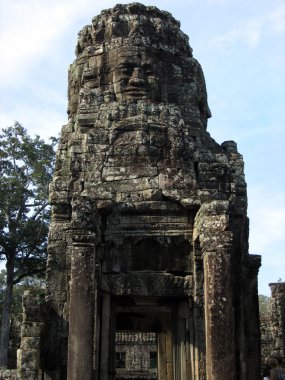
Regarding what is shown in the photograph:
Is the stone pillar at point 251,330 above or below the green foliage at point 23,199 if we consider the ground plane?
below

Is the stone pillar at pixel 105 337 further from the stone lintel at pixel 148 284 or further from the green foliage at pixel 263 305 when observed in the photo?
the green foliage at pixel 263 305

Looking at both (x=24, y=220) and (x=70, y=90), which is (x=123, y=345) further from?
(x=70, y=90)

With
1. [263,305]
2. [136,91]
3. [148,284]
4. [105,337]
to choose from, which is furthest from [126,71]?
[263,305]

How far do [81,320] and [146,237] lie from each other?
7.50 ft

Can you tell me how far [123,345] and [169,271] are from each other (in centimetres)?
1321

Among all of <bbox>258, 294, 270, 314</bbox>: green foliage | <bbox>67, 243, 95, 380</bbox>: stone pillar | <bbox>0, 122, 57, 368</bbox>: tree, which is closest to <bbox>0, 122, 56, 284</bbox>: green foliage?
<bbox>0, 122, 57, 368</bbox>: tree

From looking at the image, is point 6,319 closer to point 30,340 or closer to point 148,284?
point 30,340

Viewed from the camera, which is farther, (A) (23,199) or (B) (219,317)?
(A) (23,199)

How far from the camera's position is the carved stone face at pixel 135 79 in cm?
1208

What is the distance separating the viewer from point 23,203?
2698 centimetres

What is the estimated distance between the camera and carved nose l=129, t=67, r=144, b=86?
39.6 ft

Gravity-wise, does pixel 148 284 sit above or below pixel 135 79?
below

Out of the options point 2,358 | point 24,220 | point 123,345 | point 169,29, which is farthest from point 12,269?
point 169,29

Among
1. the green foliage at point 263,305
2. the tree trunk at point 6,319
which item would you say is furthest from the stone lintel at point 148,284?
the tree trunk at point 6,319
